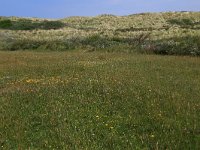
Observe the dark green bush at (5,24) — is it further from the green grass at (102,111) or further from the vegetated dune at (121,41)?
the green grass at (102,111)

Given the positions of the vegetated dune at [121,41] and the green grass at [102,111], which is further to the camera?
the vegetated dune at [121,41]

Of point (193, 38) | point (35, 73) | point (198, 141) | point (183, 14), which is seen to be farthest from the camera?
point (183, 14)

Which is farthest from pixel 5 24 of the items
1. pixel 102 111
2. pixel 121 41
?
pixel 102 111

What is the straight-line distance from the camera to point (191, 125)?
11.6 meters

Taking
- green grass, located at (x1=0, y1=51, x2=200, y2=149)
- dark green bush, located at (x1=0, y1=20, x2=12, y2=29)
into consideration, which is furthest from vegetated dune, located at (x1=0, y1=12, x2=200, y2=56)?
green grass, located at (x1=0, y1=51, x2=200, y2=149)

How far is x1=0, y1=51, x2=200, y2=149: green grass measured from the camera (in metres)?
11.1

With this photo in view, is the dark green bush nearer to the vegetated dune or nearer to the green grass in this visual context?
the vegetated dune

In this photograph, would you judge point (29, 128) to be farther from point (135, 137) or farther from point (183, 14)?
point (183, 14)

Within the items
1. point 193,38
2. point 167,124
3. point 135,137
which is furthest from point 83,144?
point 193,38

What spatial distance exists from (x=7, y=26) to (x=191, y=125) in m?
79.5

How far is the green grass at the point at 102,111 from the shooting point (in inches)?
437

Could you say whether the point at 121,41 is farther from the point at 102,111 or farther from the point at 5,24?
the point at 5,24

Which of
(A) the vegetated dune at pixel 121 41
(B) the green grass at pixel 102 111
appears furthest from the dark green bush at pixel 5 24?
(B) the green grass at pixel 102 111

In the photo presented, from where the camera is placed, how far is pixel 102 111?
45.5 ft
